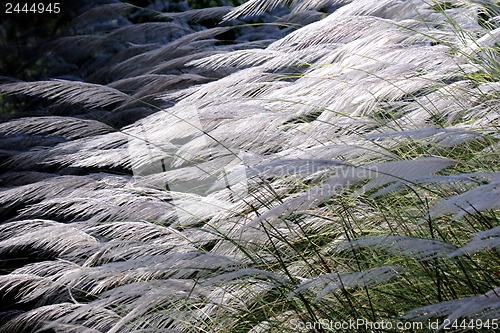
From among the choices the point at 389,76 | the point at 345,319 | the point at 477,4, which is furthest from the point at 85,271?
the point at 477,4

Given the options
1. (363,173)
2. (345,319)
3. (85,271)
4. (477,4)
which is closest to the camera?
(363,173)

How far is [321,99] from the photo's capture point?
50.2 inches

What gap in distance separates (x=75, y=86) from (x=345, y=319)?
1105 millimetres

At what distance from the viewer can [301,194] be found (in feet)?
2.84

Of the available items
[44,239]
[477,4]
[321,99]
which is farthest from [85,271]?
[477,4]

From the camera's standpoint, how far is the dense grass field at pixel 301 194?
0.87m

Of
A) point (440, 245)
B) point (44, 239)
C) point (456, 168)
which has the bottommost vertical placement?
point (44, 239)

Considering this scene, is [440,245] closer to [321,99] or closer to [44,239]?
[321,99]

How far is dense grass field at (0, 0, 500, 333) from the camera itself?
87 centimetres

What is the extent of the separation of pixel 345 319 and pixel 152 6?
3.02m

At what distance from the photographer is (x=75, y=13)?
3.23m

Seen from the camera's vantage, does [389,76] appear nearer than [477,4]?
Yes

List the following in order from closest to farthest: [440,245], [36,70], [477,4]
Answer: [440,245] → [477,4] → [36,70]

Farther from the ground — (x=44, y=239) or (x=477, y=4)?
(x=477, y=4)
